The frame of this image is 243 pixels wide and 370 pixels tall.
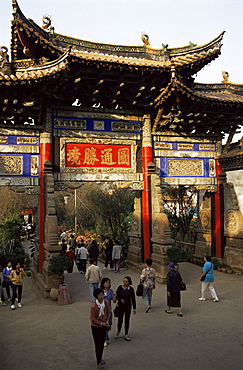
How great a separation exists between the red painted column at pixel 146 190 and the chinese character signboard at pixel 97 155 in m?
0.59

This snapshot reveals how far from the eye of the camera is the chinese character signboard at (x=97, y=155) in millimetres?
11016

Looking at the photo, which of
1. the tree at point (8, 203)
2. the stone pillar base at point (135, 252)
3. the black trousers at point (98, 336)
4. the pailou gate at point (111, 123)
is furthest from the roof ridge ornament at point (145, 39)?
the tree at point (8, 203)

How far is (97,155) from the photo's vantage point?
11.3 meters

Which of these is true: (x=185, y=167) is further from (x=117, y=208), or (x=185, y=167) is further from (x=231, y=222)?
(x=117, y=208)

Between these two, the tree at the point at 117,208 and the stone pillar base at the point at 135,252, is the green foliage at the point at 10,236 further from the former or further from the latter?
the tree at the point at 117,208

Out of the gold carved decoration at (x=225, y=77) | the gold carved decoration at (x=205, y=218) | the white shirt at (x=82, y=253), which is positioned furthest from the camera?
the gold carved decoration at (x=225, y=77)

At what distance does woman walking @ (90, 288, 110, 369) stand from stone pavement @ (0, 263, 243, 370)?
323 millimetres

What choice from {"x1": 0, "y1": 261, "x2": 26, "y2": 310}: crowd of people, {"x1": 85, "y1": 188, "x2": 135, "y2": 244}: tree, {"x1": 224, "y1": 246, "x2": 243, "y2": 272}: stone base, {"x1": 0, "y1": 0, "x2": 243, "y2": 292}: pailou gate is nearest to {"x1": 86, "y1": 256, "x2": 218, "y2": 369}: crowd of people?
{"x1": 0, "y1": 261, "x2": 26, "y2": 310}: crowd of people

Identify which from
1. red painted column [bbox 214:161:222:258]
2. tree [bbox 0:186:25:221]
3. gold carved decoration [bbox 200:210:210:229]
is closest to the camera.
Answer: red painted column [bbox 214:161:222:258]

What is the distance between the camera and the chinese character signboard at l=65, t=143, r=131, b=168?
1102 cm

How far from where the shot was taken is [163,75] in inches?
427

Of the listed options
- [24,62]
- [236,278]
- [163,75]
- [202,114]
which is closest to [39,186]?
[24,62]

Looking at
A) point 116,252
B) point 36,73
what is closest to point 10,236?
point 116,252

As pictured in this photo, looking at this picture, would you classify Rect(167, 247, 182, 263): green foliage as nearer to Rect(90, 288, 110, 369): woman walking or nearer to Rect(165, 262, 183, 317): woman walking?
Rect(165, 262, 183, 317): woman walking
